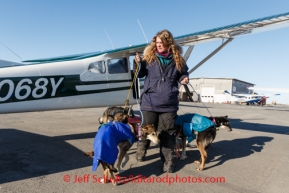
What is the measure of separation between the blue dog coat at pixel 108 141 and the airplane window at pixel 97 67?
10.2ft

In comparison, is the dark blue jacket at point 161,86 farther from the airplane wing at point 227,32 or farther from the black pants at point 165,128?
the airplane wing at point 227,32

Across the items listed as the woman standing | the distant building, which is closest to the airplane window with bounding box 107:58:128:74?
the woman standing

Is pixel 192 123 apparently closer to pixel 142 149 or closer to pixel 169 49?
pixel 142 149

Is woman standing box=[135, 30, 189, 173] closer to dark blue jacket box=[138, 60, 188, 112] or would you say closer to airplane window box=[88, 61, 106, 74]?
dark blue jacket box=[138, 60, 188, 112]

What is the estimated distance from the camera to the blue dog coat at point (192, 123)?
14.4ft

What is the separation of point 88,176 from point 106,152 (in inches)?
31.2

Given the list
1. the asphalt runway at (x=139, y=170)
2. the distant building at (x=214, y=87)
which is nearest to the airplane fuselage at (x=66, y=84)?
the asphalt runway at (x=139, y=170)

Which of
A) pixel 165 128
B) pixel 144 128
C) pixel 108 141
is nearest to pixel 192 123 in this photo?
pixel 165 128

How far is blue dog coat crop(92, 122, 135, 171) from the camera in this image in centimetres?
311

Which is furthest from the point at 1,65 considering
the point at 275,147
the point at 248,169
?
the point at 275,147

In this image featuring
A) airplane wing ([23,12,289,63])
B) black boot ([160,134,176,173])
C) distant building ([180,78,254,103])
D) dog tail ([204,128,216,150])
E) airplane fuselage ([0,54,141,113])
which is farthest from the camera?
distant building ([180,78,254,103])

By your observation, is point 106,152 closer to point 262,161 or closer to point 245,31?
point 262,161

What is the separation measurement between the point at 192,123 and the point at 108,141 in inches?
78.1

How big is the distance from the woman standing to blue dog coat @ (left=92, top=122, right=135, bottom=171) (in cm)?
67
